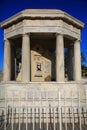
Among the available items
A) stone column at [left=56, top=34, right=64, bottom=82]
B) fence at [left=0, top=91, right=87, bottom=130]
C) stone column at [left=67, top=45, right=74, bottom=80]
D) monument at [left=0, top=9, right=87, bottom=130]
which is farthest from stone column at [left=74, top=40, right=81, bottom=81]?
fence at [left=0, top=91, right=87, bottom=130]

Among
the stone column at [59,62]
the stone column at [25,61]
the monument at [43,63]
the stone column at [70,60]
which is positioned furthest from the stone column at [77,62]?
the stone column at [25,61]

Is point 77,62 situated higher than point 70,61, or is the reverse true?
point 70,61

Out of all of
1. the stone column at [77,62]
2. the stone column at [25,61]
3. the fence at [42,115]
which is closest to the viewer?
the fence at [42,115]

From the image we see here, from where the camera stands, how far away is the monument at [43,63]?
9047mm

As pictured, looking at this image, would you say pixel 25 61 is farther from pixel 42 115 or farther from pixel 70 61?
pixel 70 61

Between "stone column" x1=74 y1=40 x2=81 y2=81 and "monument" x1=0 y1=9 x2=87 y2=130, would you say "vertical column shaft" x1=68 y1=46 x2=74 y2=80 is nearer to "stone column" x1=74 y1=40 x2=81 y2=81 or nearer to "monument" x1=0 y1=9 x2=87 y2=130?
"monument" x1=0 y1=9 x2=87 y2=130

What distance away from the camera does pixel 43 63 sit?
41.7 feet

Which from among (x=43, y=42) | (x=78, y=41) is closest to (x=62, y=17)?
(x=78, y=41)

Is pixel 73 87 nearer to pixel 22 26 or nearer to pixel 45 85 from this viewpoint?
pixel 45 85

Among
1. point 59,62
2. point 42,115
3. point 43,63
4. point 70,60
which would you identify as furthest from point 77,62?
point 42,115

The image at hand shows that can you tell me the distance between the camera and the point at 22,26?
34.8ft

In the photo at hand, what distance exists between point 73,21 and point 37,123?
5.83 metres

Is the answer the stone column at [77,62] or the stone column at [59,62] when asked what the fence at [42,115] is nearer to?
the stone column at [59,62]

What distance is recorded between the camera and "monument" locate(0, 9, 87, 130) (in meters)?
9.05
